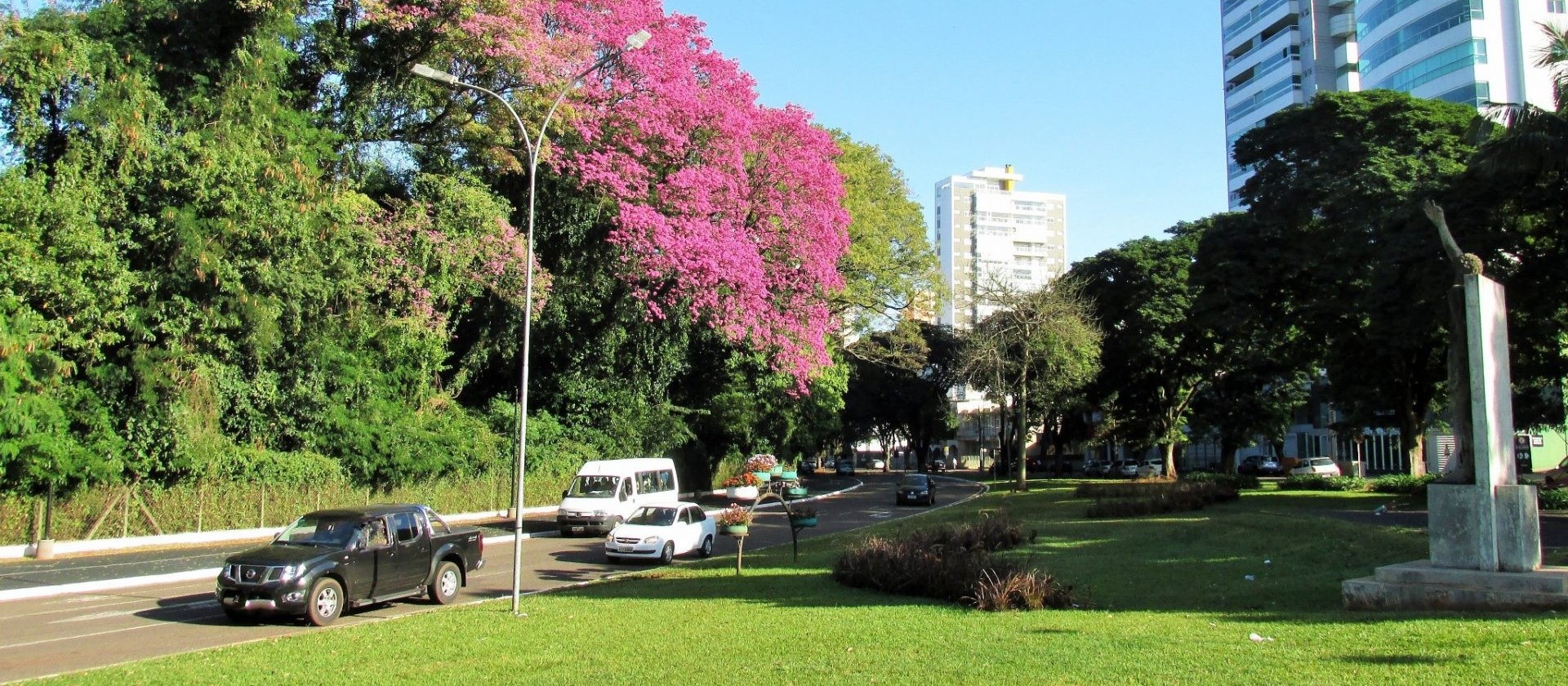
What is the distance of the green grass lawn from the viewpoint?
7812 mm

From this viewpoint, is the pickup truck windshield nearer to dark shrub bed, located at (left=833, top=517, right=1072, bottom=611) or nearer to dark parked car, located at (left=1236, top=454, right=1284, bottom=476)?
dark shrub bed, located at (left=833, top=517, right=1072, bottom=611)

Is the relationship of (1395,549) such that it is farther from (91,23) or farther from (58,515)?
(91,23)

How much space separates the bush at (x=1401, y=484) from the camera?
30844mm

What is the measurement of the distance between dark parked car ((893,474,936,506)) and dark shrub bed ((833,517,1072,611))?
2268cm

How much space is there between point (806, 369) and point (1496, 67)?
4874cm

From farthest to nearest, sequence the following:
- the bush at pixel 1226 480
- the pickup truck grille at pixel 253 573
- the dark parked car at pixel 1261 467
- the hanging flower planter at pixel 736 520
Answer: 1. the dark parked car at pixel 1261 467
2. the bush at pixel 1226 480
3. the hanging flower planter at pixel 736 520
4. the pickup truck grille at pixel 253 573

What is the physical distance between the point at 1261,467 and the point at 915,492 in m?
31.5

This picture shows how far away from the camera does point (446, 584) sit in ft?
51.0

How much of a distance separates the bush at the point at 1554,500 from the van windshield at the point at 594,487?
79.4 feet

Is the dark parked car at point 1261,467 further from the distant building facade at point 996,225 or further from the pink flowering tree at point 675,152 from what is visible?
the distant building facade at point 996,225

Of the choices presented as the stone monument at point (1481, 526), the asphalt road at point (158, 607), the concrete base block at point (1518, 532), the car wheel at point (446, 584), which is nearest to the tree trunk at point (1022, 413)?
the asphalt road at point (158, 607)

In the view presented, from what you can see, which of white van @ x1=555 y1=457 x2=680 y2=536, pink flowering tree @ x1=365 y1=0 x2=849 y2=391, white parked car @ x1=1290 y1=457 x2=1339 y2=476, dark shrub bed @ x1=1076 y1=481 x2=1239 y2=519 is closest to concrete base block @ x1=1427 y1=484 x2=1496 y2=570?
dark shrub bed @ x1=1076 y1=481 x2=1239 y2=519

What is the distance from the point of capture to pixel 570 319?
3369 centimetres

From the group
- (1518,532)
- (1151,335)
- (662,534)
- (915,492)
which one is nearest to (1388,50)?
(1151,335)
